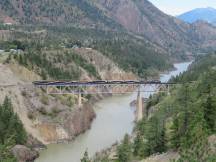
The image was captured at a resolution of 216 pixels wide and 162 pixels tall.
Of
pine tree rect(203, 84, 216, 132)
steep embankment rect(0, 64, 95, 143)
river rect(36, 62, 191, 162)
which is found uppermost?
pine tree rect(203, 84, 216, 132)

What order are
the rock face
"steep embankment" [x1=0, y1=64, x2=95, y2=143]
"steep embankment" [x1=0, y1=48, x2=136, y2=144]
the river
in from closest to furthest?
1. the rock face
2. the river
3. "steep embankment" [x1=0, y1=64, x2=95, y2=143]
4. "steep embankment" [x1=0, y1=48, x2=136, y2=144]

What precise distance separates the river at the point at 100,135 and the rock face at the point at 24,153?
0.81 m

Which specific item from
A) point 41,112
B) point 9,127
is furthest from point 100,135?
point 9,127

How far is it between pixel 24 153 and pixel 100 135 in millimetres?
16966

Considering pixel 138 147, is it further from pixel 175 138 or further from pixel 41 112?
pixel 41 112

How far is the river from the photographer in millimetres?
65188


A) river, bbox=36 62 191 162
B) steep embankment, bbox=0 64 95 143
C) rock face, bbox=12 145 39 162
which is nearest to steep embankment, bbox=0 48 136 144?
steep embankment, bbox=0 64 95 143

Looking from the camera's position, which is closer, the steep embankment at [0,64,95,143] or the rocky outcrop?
the steep embankment at [0,64,95,143]

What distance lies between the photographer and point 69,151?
221 feet

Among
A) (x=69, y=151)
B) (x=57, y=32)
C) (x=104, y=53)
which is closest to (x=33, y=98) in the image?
(x=69, y=151)

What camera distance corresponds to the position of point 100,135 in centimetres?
7581

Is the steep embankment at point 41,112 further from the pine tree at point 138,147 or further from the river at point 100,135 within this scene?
the pine tree at point 138,147

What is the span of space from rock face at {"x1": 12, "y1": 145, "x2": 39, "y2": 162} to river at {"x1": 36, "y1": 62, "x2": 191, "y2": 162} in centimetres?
81

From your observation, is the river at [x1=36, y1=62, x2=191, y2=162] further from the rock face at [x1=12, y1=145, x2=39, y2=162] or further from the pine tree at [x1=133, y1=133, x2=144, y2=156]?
the pine tree at [x1=133, y1=133, x2=144, y2=156]
